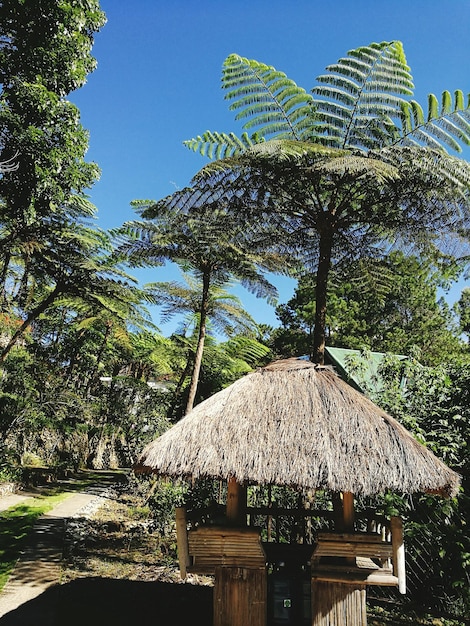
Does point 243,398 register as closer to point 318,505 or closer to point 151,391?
point 318,505

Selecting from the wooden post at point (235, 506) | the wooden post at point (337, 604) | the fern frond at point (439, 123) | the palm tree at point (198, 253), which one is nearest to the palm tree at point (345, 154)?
the fern frond at point (439, 123)

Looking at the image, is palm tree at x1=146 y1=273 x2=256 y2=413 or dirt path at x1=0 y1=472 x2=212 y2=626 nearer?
dirt path at x1=0 y1=472 x2=212 y2=626

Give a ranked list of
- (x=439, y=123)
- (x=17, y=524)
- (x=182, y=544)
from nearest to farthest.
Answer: (x=182, y=544) → (x=439, y=123) → (x=17, y=524)

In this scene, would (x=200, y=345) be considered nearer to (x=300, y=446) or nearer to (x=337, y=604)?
(x=300, y=446)

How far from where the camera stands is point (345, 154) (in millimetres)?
4543

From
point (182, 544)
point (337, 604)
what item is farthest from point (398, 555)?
point (182, 544)

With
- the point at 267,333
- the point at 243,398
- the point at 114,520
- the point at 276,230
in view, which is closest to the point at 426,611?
the point at 243,398

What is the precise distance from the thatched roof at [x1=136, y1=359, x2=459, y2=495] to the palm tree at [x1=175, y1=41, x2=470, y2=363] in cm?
145

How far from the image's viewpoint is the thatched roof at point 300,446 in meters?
3.71

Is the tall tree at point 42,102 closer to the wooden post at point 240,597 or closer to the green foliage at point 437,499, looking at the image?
the wooden post at point 240,597

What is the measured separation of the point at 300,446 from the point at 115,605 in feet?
11.1

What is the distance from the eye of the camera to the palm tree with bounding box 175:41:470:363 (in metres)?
4.62

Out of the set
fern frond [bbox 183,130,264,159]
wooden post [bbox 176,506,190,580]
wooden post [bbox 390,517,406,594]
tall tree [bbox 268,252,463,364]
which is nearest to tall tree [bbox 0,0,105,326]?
fern frond [bbox 183,130,264,159]

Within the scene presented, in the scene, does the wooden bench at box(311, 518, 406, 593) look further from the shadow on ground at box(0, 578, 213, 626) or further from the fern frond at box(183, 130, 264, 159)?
the fern frond at box(183, 130, 264, 159)
